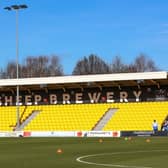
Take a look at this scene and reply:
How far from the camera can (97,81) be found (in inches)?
2670

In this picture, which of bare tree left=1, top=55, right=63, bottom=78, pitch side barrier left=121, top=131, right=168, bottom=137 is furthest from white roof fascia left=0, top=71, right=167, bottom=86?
bare tree left=1, top=55, right=63, bottom=78

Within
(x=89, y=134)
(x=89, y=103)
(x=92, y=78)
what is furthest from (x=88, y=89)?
(x=89, y=134)

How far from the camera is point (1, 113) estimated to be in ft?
243

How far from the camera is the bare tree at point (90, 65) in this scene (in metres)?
144

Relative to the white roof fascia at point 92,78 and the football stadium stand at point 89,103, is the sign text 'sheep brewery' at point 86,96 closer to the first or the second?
the football stadium stand at point 89,103

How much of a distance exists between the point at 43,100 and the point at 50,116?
15.4 feet

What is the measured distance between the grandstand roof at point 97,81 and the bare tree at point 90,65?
232ft

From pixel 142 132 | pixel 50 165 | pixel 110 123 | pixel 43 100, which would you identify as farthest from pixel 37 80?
pixel 50 165

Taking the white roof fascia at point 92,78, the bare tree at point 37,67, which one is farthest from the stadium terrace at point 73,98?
the bare tree at point 37,67

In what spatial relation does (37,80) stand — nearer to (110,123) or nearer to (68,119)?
(68,119)

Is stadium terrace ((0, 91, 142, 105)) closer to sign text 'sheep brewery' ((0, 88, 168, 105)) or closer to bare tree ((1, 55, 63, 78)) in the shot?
sign text 'sheep brewery' ((0, 88, 168, 105))

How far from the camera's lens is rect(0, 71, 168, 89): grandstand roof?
64.8 m

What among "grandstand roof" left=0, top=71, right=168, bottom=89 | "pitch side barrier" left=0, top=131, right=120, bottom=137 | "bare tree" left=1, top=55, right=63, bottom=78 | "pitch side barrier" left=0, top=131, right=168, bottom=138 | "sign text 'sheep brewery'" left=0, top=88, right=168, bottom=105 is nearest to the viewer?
"pitch side barrier" left=0, top=131, right=168, bottom=138

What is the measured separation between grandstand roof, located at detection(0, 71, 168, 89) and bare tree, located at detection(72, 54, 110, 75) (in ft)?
232
